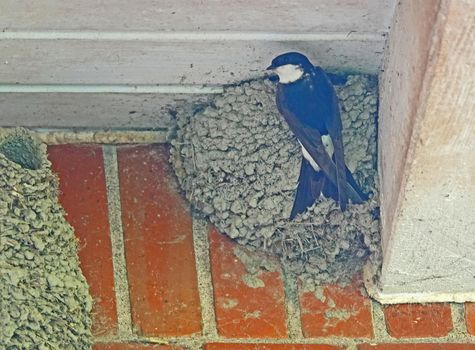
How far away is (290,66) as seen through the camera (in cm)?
254

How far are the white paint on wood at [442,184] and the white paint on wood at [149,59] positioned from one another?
1.18 feet

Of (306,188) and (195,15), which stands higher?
(195,15)

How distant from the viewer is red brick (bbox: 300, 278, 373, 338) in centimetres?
243

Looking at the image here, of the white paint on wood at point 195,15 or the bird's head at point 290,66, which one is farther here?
the bird's head at point 290,66

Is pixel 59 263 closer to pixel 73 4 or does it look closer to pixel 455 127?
pixel 73 4

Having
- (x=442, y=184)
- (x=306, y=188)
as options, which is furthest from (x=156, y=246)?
(x=442, y=184)

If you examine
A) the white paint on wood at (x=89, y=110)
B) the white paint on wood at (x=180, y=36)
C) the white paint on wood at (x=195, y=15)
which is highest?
the white paint on wood at (x=195, y=15)

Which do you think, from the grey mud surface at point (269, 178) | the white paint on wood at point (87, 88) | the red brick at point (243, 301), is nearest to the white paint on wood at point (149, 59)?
the white paint on wood at point (87, 88)

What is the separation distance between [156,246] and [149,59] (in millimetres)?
352

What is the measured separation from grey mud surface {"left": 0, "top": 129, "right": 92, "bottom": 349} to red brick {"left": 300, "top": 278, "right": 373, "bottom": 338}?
40 cm

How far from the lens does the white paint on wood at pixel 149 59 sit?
2336 mm

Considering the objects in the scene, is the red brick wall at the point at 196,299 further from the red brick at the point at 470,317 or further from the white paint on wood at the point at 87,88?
the white paint on wood at the point at 87,88

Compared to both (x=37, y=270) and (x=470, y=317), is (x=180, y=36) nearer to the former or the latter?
A: (x=37, y=270)

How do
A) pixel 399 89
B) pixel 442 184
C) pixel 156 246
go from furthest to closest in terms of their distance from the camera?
1. pixel 156 246
2. pixel 399 89
3. pixel 442 184
